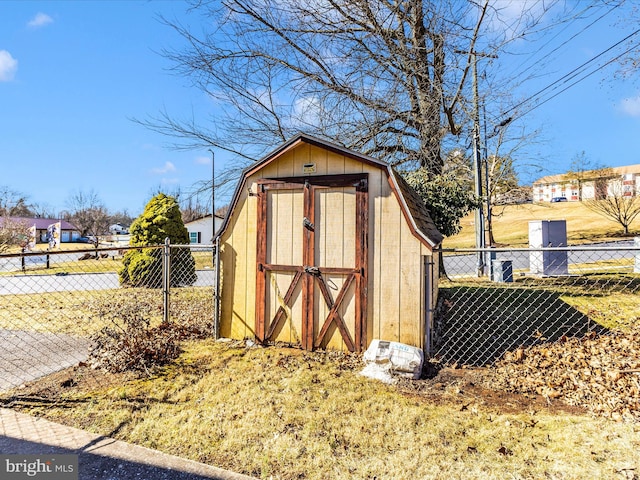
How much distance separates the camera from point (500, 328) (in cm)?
550

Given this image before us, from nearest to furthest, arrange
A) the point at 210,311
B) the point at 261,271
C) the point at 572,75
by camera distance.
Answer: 1. the point at 261,271
2. the point at 210,311
3. the point at 572,75

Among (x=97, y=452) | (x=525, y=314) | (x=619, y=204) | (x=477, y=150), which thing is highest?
(x=619, y=204)

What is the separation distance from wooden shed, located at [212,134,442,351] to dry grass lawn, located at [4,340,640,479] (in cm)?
73

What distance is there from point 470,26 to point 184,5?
17.8 ft

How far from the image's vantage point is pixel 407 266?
A: 425 cm

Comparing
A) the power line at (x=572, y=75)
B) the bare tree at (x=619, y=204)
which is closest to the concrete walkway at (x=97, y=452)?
the power line at (x=572, y=75)

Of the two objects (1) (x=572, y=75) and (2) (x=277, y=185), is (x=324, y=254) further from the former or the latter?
(1) (x=572, y=75)

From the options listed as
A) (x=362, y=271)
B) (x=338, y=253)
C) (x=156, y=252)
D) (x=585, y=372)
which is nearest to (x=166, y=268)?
Result: (x=338, y=253)

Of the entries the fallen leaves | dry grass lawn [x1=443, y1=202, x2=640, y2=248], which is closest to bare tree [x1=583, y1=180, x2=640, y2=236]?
dry grass lawn [x1=443, y1=202, x2=640, y2=248]

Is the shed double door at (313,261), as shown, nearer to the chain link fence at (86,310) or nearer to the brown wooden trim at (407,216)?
the brown wooden trim at (407,216)

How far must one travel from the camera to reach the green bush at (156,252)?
33.1 ft

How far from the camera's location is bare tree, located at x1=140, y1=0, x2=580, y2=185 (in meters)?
6.63

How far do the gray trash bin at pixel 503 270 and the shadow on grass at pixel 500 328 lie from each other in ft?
8.15

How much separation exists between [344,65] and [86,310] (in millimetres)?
7696
